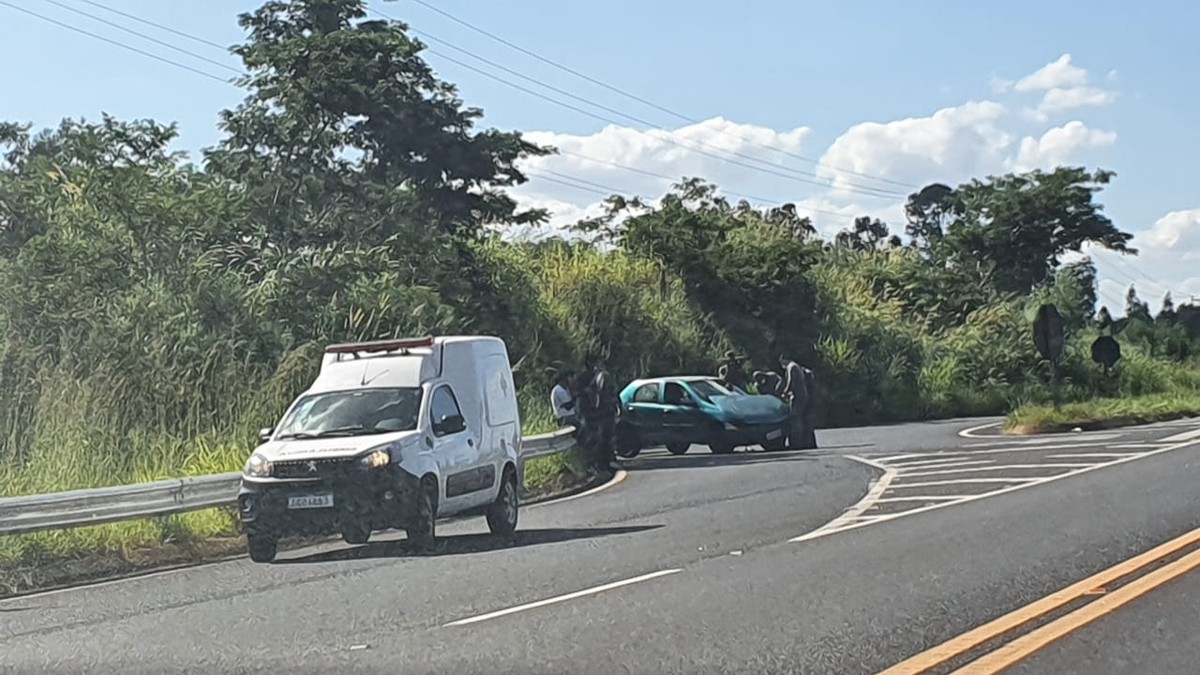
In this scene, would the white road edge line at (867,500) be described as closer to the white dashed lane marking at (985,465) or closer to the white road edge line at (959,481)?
the white dashed lane marking at (985,465)

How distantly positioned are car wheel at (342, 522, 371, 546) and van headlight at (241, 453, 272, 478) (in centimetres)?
94

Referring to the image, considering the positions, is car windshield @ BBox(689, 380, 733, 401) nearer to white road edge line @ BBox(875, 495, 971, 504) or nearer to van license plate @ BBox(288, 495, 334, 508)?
white road edge line @ BBox(875, 495, 971, 504)

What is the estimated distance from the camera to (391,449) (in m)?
15.2

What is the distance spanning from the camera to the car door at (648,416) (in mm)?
29766

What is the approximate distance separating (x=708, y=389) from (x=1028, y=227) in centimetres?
4080

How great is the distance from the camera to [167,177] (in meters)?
33.3

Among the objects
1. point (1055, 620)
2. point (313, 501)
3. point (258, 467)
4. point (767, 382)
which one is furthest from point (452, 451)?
point (767, 382)

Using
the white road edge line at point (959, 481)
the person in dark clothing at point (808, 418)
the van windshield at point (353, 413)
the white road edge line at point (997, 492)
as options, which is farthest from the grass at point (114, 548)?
the person in dark clothing at point (808, 418)

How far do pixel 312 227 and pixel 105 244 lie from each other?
5.76 metres

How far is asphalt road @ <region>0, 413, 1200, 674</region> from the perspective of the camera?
360 inches

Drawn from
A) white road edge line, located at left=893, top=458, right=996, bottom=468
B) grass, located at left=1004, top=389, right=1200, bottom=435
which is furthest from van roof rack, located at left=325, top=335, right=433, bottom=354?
grass, located at left=1004, top=389, right=1200, bottom=435

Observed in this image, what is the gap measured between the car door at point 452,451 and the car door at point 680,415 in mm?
13099

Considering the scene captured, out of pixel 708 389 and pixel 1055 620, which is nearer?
pixel 1055 620

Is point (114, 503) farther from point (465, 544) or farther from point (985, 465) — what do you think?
point (985, 465)
